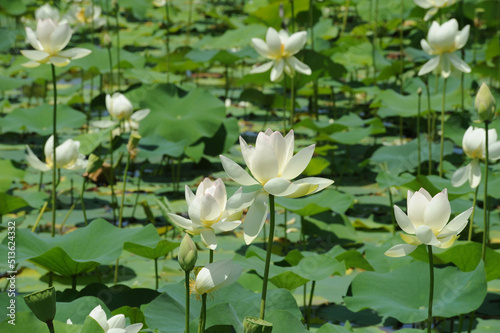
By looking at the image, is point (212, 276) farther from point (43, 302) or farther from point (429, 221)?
point (429, 221)

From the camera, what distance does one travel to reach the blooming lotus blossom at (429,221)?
36.7 inches

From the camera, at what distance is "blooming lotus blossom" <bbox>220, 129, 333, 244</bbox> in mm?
857

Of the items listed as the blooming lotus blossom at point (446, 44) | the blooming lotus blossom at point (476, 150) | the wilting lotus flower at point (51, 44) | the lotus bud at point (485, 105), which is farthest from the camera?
the blooming lotus blossom at point (446, 44)

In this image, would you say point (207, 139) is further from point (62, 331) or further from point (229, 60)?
point (62, 331)

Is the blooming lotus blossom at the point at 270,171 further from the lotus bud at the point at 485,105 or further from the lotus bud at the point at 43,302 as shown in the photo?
the lotus bud at the point at 485,105

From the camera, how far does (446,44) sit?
2.05m

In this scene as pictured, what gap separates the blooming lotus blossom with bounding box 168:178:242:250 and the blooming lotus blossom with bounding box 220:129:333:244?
23 mm

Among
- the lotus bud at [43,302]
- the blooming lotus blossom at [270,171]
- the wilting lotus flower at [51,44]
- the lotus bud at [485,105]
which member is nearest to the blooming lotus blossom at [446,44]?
the lotus bud at [485,105]

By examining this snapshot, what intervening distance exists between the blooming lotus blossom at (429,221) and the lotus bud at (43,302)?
0.51 m

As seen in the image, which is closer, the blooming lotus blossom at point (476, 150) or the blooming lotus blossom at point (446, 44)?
the blooming lotus blossom at point (476, 150)

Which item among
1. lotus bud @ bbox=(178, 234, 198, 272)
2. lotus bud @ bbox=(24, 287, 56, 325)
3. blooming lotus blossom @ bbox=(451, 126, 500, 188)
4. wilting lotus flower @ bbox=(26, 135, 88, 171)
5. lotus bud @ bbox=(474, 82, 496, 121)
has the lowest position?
wilting lotus flower @ bbox=(26, 135, 88, 171)

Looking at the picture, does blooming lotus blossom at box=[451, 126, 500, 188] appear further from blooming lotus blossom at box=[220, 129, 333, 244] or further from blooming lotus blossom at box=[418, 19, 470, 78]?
blooming lotus blossom at box=[220, 129, 333, 244]

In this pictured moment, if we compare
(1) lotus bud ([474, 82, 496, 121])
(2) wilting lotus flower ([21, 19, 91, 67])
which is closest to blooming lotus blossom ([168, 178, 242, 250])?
(1) lotus bud ([474, 82, 496, 121])

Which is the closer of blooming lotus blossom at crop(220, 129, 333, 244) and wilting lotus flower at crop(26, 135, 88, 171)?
blooming lotus blossom at crop(220, 129, 333, 244)
